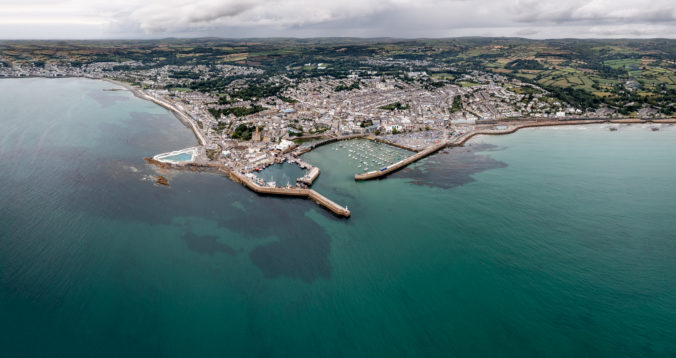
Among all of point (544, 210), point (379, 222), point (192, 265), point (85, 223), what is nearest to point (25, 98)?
point (85, 223)

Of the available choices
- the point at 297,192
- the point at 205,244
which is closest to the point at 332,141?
the point at 297,192

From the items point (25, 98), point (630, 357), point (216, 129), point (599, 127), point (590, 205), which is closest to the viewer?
point (630, 357)

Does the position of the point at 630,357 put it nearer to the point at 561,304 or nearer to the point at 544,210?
the point at 561,304

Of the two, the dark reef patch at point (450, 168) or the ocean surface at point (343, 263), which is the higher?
Result: the dark reef patch at point (450, 168)

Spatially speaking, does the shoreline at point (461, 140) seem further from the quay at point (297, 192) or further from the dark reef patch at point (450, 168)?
the quay at point (297, 192)

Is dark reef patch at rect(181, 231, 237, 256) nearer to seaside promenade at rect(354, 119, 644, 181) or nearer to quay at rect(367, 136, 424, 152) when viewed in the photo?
seaside promenade at rect(354, 119, 644, 181)

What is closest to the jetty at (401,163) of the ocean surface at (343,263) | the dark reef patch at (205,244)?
the ocean surface at (343,263)

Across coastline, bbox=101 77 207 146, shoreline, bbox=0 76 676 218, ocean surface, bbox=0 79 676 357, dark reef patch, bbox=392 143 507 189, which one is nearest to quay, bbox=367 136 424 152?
shoreline, bbox=0 76 676 218

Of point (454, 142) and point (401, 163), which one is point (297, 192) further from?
point (454, 142)
